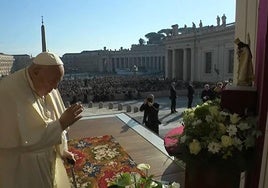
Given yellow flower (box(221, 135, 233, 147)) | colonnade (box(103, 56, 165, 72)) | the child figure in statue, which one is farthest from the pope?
colonnade (box(103, 56, 165, 72))

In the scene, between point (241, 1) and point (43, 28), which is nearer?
point (241, 1)

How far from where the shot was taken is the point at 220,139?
7.79 feet

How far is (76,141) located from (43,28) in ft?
85.8

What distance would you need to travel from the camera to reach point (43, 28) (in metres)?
30.4

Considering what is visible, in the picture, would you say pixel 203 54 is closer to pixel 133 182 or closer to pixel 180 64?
pixel 180 64

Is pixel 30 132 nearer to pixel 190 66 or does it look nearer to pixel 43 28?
pixel 43 28

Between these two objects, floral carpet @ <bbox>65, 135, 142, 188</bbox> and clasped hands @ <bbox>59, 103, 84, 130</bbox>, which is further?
floral carpet @ <bbox>65, 135, 142, 188</bbox>

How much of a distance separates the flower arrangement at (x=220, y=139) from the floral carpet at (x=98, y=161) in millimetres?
1911

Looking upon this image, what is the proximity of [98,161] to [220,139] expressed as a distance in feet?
11.6

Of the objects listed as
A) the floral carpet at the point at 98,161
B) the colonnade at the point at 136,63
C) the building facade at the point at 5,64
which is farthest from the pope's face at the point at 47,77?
the building facade at the point at 5,64

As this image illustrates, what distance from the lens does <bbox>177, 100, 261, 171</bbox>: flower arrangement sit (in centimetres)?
233

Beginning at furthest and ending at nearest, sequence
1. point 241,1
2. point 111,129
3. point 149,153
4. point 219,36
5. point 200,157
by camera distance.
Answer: point 219,36 → point 111,129 → point 149,153 → point 241,1 → point 200,157

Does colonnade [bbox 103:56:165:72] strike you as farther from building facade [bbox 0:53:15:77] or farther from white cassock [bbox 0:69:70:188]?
white cassock [bbox 0:69:70:188]

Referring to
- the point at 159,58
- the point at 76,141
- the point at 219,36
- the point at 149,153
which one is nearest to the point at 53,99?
the point at 149,153
